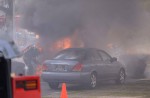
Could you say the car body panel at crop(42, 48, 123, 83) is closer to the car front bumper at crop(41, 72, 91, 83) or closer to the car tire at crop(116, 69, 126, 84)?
the car front bumper at crop(41, 72, 91, 83)

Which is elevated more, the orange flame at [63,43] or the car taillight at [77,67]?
the orange flame at [63,43]

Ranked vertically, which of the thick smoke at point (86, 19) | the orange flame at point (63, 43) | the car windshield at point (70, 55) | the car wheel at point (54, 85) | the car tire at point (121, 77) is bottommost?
the car wheel at point (54, 85)

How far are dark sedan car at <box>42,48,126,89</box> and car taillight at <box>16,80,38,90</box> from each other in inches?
352

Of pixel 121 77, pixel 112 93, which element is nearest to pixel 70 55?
pixel 121 77

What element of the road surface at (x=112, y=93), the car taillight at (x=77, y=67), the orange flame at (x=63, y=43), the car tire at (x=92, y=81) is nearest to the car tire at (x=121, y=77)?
the road surface at (x=112, y=93)

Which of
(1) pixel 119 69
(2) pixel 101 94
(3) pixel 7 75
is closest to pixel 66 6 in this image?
(1) pixel 119 69

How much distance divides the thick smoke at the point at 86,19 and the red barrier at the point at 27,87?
45.7 ft

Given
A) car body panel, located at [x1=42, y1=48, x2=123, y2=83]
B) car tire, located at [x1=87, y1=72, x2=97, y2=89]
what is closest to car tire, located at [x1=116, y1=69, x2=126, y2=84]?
car body panel, located at [x1=42, y1=48, x2=123, y2=83]

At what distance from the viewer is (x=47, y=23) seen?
18406mm

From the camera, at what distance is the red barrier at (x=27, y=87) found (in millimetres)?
3861

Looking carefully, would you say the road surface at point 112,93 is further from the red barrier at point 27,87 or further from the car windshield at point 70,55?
the red barrier at point 27,87

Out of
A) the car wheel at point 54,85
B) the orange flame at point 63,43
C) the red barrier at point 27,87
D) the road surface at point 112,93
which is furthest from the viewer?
the orange flame at point 63,43

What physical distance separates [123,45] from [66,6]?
12.7 ft

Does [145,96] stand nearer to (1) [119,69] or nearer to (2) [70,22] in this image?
(1) [119,69]
